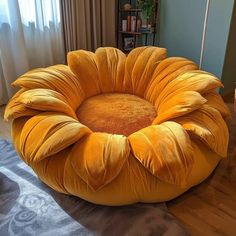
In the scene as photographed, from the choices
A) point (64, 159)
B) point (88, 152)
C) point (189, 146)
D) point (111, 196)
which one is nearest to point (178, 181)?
point (189, 146)

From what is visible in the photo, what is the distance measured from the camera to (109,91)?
2191mm

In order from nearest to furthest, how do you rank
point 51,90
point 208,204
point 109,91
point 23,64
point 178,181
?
point 178,181, point 208,204, point 51,90, point 109,91, point 23,64

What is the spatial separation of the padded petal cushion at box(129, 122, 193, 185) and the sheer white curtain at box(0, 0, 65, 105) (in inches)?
70.0

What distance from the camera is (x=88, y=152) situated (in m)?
1.31

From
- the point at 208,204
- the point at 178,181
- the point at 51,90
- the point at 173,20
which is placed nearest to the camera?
the point at 178,181

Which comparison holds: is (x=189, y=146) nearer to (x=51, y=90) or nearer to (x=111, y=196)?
(x=111, y=196)

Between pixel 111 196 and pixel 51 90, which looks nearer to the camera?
pixel 111 196

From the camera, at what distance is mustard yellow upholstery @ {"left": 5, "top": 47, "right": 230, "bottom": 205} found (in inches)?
50.6

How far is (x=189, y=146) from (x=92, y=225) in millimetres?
660

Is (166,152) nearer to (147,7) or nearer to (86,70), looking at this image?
(86,70)

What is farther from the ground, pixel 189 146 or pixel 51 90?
pixel 51 90

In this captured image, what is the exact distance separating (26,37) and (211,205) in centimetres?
233

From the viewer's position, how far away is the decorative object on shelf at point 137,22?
9.50 ft

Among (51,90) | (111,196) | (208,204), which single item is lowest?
(208,204)
